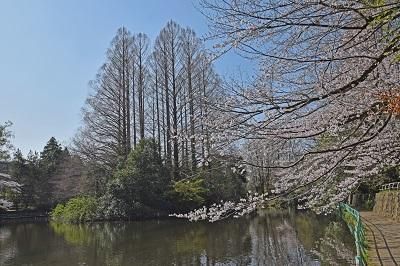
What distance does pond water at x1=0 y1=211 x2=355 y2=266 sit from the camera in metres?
10.5

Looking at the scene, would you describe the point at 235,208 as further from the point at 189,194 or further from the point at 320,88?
the point at 189,194

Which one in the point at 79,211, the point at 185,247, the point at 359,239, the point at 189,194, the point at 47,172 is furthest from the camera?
the point at 47,172

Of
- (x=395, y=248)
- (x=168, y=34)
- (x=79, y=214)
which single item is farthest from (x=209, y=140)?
(x=168, y=34)

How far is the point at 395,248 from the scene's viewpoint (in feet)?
26.0

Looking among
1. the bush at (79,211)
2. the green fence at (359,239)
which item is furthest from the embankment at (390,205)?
the bush at (79,211)

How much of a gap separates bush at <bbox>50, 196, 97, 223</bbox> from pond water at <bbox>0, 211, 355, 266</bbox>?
5569 mm

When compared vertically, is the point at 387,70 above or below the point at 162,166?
below

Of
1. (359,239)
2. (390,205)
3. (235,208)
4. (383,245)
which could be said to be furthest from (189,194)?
(235,208)

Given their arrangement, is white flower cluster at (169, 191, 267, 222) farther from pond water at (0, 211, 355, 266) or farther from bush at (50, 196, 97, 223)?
bush at (50, 196, 97, 223)

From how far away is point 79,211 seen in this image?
970 inches

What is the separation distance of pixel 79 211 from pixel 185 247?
1337 cm

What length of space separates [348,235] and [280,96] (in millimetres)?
11196

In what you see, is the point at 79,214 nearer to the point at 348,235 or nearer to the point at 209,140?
the point at 348,235

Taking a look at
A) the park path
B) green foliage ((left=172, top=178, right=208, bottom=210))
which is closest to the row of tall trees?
green foliage ((left=172, top=178, right=208, bottom=210))
